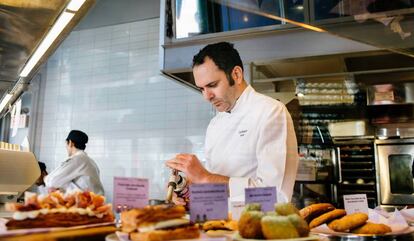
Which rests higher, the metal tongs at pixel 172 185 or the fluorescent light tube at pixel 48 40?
the fluorescent light tube at pixel 48 40

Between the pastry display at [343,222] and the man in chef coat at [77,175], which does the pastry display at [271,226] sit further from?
the man in chef coat at [77,175]

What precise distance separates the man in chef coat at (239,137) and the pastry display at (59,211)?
616 millimetres

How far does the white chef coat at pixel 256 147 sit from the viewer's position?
67.9 inches

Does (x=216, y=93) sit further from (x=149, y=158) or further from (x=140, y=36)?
(x=140, y=36)

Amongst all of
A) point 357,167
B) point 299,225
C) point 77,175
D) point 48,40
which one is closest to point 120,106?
point 77,175

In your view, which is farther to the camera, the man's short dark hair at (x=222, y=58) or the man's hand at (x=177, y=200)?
the man's short dark hair at (x=222, y=58)

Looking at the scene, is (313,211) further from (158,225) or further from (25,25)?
(25,25)

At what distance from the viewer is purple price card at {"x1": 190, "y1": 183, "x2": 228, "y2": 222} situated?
1.10 metres

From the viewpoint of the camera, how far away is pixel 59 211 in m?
0.97

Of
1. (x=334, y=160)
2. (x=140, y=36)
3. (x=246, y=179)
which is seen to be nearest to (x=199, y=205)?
(x=246, y=179)

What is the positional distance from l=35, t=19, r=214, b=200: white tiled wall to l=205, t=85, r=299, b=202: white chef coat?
2.46 meters

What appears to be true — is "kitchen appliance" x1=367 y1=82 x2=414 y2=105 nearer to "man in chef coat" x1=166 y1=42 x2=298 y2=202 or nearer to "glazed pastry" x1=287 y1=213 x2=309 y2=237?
"man in chef coat" x1=166 y1=42 x2=298 y2=202

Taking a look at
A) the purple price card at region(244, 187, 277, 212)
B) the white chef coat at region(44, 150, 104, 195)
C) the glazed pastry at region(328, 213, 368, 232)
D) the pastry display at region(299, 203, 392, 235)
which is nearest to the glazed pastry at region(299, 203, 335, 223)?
the pastry display at region(299, 203, 392, 235)

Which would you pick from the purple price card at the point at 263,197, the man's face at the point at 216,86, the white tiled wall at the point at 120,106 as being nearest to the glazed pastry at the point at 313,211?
the purple price card at the point at 263,197
